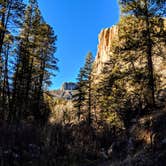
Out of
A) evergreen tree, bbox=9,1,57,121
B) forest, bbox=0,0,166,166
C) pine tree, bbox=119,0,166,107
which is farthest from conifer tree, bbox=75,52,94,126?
pine tree, bbox=119,0,166,107

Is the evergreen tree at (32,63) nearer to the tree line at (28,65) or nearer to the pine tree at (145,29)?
the tree line at (28,65)

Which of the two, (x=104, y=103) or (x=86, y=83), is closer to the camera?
(x=104, y=103)

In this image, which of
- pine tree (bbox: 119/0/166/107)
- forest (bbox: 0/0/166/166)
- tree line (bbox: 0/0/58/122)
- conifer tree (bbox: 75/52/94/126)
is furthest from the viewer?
conifer tree (bbox: 75/52/94/126)

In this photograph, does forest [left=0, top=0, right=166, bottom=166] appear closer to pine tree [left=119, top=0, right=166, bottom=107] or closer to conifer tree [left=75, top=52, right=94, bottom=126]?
pine tree [left=119, top=0, right=166, bottom=107]

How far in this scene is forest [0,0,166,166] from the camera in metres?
11.8

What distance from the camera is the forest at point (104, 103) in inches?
464

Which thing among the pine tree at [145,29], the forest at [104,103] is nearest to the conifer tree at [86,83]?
the forest at [104,103]

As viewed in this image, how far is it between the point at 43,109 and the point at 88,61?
39.9 feet

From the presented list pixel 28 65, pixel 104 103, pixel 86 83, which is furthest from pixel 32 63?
pixel 86 83

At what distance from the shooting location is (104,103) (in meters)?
32.5

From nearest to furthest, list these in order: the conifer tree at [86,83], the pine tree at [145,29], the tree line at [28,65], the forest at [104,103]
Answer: the forest at [104,103], the pine tree at [145,29], the tree line at [28,65], the conifer tree at [86,83]

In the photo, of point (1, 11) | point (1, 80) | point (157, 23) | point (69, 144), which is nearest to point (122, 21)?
point (157, 23)

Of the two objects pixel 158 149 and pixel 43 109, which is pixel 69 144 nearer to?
pixel 158 149

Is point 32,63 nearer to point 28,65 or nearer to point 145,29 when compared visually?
point 28,65
